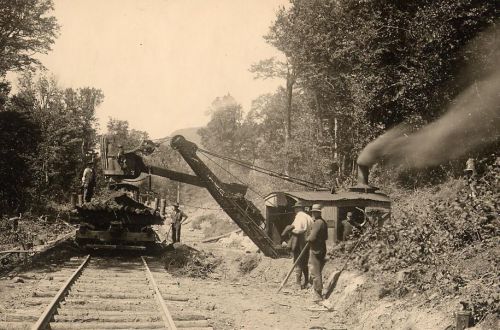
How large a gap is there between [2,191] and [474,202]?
28955 mm

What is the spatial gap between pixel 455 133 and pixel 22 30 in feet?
82.2

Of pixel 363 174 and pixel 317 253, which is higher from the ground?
Answer: pixel 363 174

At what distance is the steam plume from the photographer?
1645 cm

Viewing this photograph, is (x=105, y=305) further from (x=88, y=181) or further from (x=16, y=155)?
(x=16, y=155)

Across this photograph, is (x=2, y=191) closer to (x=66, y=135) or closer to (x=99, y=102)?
(x=66, y=135)

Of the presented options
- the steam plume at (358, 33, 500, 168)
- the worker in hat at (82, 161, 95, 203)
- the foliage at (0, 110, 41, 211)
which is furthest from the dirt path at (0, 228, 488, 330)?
the foliage at (0, 110, 41, 211)

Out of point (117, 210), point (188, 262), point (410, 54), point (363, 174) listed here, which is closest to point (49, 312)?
point (188, 262)

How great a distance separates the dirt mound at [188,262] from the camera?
40.4 feet

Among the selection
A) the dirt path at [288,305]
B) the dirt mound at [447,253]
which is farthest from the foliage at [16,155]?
the dirt mound at [447,253]

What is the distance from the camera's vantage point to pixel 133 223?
15414mm

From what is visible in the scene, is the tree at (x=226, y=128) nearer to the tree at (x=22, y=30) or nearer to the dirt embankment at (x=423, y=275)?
the tree at (x=22, y=30)

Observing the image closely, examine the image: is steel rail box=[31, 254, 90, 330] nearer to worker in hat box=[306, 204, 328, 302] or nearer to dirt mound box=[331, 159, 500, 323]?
worker in hat box=[306, 204, 328, 302]

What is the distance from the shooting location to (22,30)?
91.8 ft

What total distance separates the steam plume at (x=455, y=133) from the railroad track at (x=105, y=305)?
844cm
